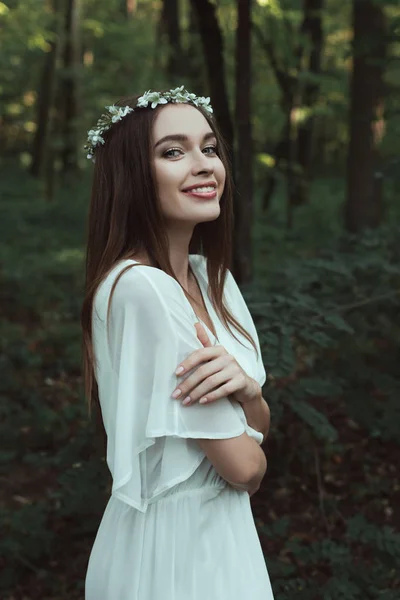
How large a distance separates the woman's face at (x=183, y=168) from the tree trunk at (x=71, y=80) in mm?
13763

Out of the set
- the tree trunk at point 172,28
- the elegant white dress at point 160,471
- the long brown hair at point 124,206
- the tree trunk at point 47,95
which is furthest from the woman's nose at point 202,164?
the tree trunk at point 172,28

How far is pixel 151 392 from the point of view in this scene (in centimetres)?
180

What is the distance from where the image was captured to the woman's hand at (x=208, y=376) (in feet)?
5.80

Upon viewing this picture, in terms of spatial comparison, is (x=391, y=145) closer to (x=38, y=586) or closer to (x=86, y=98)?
(x=38, y=586)

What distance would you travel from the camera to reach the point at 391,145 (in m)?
6.61

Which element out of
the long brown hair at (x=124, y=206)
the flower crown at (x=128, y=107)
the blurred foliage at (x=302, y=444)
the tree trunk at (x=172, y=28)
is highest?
the tree trunk at (x=172, y=28)

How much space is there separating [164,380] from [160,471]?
0.26m

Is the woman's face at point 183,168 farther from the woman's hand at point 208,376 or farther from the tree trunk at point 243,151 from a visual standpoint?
the tree trunk at point 243,151

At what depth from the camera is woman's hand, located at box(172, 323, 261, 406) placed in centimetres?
177

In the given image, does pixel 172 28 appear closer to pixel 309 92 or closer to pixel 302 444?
pixel 309 92

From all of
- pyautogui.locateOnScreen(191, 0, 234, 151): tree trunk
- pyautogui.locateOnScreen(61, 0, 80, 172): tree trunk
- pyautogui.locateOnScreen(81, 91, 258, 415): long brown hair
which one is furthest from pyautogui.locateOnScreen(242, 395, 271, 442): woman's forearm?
pyautogui.locateOnScreen(61, 0, 80, 172): tree trunk

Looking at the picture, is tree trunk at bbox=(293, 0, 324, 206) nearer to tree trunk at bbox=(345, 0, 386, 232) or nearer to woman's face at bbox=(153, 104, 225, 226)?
tree trunk at bbox=(345, 0, 386, 232)

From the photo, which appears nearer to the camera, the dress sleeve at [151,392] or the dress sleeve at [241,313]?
the dress sleeve at [151,392]

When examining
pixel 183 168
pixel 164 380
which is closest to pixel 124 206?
pixel 183 168
